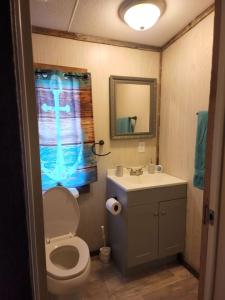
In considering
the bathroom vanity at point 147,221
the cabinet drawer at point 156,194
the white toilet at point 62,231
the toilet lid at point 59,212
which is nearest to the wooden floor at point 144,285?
the bathroom vanity at point 147,221

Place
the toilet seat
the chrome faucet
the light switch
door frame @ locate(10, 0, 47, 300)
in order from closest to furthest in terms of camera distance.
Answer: door frame @ locate(10, 0, 47, 300), the toilet seat, the chrome faucet, the light switch

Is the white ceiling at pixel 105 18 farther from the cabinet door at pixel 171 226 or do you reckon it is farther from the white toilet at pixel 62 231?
the cabinet door at pixel 171 226

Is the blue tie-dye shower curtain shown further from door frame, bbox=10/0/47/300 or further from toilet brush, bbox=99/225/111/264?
door frame, bbox=10/0/47/300

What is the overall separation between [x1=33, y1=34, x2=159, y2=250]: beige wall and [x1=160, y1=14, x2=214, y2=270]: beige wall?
254 millimetres

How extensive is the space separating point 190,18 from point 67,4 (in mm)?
1048

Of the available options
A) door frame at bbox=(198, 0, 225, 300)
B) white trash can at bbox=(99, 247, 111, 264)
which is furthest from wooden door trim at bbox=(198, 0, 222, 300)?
white trash can at bbox=(99, 247, 111, 264)

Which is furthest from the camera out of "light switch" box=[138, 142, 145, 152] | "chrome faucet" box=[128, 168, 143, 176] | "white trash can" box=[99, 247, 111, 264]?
"light switch" box=[138, 142, 145, 152]

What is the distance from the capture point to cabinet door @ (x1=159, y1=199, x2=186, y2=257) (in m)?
1.95

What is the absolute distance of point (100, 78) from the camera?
6.84 feet

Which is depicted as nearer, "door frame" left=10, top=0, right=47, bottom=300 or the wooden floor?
"door frame" left=10, top=0, right=47, bottom=300

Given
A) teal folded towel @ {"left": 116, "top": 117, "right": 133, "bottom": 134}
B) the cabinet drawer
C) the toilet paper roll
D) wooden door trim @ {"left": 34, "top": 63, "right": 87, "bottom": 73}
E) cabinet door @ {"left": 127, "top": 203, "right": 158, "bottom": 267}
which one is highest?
wooden door trim @ {"left": 34, "top": 63, "right": 87, "bottom": 73}

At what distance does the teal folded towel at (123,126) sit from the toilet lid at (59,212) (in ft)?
2.90

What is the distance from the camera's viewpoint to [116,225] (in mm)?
2033

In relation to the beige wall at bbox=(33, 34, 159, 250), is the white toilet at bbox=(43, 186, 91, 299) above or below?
below
